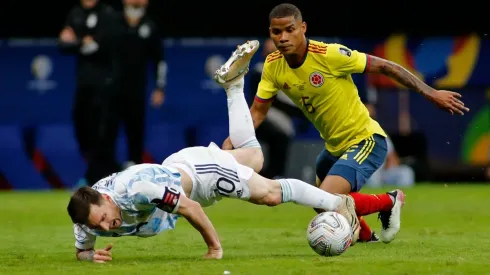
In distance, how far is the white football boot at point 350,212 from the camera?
30.3 ft

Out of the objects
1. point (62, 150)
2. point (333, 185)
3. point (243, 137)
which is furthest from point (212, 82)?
A: point (333, 185)

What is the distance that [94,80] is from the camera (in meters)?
17.2

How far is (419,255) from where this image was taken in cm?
892

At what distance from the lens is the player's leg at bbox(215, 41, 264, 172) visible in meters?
9.95

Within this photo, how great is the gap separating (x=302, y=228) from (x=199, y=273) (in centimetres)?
440

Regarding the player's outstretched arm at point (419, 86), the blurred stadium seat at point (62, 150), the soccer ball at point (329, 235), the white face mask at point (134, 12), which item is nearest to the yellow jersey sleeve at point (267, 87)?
the player's outstretched arm at point (419, 86)

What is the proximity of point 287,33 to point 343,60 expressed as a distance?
1.89 feet

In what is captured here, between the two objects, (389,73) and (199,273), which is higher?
(389,73)

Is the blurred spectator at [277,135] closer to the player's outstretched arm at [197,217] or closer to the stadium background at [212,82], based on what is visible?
the stadium background at [212,82]

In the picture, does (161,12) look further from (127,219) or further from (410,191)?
(127,219)

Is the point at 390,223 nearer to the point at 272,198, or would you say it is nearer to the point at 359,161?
the point at 359,161

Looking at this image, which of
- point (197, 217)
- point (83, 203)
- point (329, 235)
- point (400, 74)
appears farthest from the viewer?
point (400, 74)

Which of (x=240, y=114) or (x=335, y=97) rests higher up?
(x=335, y=97)

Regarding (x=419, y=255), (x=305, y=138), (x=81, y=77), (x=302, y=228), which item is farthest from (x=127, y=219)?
(x=305, y=138)
